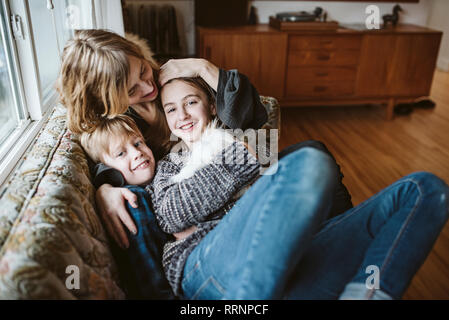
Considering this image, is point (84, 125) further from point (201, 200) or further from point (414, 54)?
point (414, 54)

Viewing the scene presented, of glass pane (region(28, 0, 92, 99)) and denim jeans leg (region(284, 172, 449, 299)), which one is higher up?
glass pane (region(28, 0, 92, 99))

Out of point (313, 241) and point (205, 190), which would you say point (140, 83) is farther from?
point (313, 241)

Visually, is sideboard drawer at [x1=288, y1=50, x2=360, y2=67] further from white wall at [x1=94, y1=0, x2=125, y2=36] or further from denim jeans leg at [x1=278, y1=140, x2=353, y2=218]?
denim jeans leg at [x1=278, y1=140, x2=353, y2=218]

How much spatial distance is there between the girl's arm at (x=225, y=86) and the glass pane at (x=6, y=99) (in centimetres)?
54

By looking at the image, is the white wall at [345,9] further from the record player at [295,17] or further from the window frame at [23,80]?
the window frame at [23,80]

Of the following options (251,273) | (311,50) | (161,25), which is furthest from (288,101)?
(251,273)

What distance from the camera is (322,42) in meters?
3.26

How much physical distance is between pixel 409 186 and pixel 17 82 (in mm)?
1291

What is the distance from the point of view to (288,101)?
11.2 ft

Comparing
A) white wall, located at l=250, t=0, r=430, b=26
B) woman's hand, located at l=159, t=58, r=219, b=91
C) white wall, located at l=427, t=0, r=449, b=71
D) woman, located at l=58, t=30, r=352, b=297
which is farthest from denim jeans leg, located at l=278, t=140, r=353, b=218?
white wall, located at l=427, t=0, r=449, b=71

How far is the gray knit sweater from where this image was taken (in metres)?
1.06

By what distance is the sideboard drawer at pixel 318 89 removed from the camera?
3.39 meters

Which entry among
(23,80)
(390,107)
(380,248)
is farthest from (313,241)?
(390,107)

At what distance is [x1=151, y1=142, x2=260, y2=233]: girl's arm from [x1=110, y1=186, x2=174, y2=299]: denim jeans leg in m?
0.04
